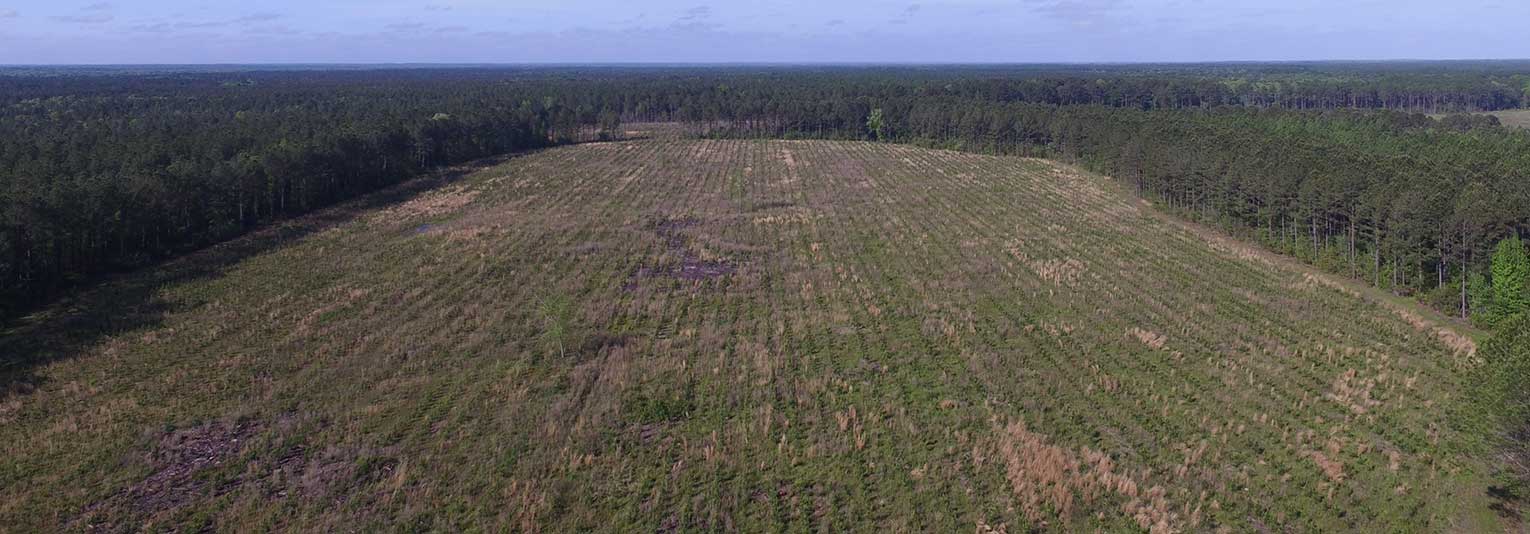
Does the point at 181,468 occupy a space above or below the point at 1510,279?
below

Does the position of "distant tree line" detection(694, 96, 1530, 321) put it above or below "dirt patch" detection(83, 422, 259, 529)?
above

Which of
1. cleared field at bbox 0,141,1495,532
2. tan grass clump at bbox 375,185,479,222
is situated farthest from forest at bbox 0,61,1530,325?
tan grass clump at bbox 375,185,479,222

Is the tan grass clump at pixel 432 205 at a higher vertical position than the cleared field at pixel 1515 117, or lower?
lower

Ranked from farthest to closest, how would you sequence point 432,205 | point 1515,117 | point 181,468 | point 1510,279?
1. point 1515,117
2. point 432,205
3. point 1510,279
4. point 181,468

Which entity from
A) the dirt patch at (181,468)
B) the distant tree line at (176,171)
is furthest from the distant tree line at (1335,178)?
the distant tree line at (176,171)

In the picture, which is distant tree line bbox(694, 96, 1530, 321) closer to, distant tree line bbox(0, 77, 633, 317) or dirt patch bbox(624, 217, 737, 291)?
dirt patch bbox(624, 217, 737, 291)

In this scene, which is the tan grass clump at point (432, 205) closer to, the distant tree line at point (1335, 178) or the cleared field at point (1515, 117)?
the distant tree line at point (1335, 178)

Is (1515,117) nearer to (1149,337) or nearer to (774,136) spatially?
(774,136)

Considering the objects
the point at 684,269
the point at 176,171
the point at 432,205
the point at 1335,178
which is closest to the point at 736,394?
the point at 684,269
